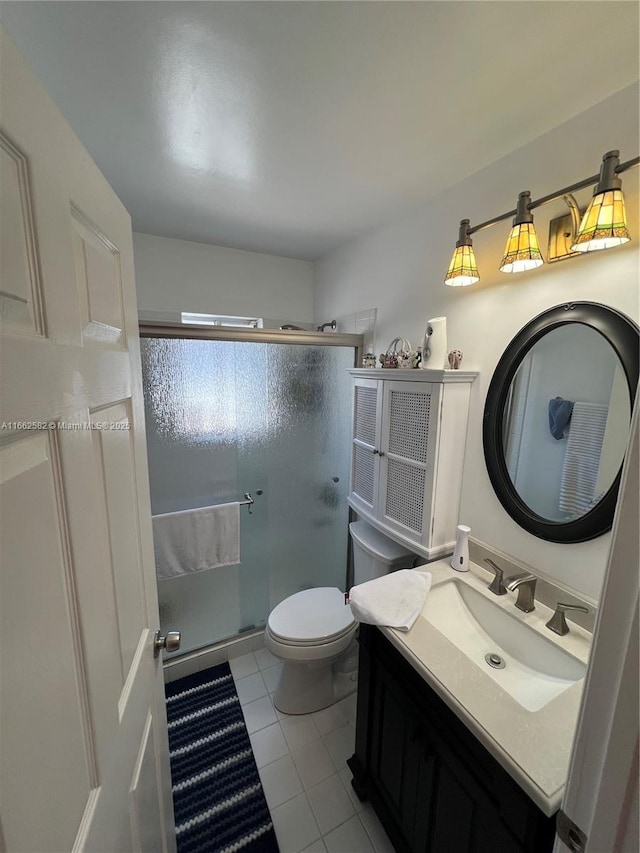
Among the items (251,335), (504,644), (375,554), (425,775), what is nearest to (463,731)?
(425,775)

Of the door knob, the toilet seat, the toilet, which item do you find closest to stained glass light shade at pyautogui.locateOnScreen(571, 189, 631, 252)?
the toilet

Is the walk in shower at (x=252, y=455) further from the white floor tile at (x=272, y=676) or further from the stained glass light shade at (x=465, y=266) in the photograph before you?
the stained glass light shade at (x=465, y=266)

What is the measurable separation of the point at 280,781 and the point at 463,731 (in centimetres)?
97

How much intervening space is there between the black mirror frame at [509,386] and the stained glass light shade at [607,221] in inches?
8.0

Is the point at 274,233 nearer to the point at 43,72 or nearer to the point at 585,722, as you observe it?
the point at 43,72

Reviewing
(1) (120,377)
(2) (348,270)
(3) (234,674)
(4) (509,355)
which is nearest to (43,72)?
(1) (120,377)

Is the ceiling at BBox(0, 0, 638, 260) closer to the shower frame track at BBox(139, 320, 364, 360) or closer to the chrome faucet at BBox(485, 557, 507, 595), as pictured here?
the shower frame track at BBox(139, 320, 364, 360)

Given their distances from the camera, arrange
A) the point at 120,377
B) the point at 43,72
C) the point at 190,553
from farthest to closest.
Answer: the point at 190,553
the point at 43,72
the point at 120,377

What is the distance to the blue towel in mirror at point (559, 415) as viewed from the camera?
3.32 feet

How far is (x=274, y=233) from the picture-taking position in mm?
1793

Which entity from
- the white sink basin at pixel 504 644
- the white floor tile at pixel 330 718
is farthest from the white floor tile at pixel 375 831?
the white sink basin at pixel 504 644

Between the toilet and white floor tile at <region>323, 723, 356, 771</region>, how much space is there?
13cm

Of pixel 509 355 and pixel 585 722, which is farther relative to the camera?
pixel 509 355

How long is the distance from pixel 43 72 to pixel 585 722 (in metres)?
1.73
